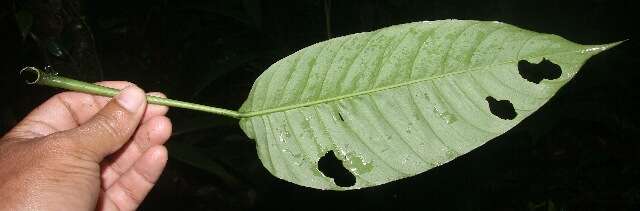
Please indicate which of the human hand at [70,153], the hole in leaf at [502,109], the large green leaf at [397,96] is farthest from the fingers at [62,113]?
the hole in leaf at [502,109]

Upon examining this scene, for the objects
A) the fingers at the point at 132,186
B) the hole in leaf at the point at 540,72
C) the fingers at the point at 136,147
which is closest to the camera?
the hole in leaf at the point at 540,72

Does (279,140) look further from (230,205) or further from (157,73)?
(157,73)

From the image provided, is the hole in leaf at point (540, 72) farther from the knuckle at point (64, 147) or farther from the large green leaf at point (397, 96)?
the knuckle at point (64, 147)

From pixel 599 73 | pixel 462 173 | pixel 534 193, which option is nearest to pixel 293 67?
pixel 462 173

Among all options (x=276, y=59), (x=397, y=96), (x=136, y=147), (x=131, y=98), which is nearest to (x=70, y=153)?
(x=131, y=98)

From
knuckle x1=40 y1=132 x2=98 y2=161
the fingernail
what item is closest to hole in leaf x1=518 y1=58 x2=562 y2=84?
the fingernail

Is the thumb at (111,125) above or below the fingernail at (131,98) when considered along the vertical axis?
below
